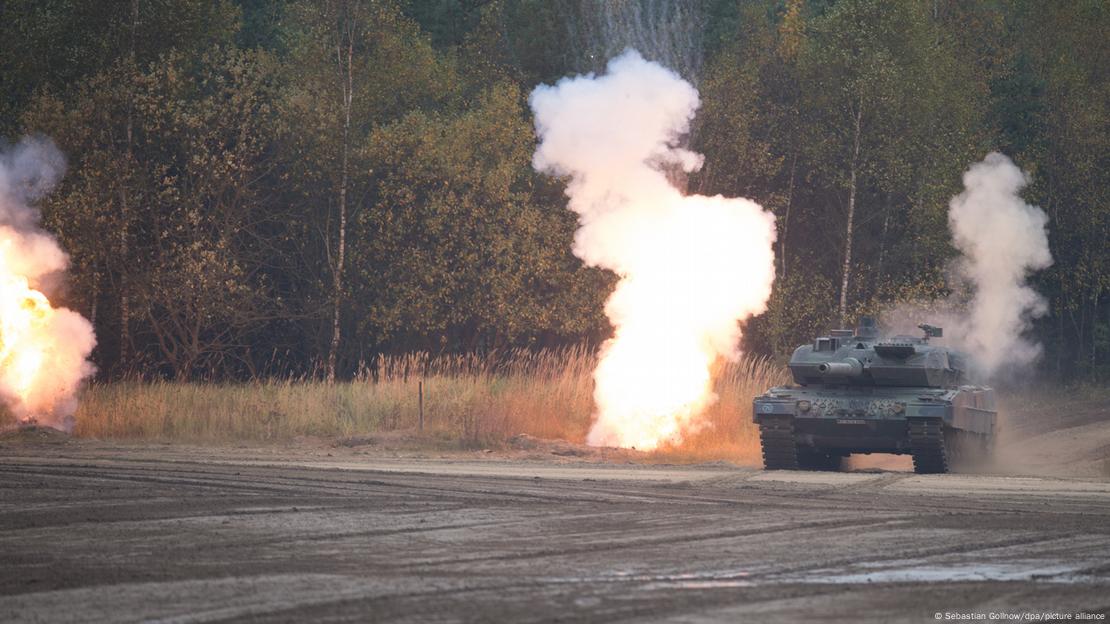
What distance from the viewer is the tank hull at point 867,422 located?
888 inches

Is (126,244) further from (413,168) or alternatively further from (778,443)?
(778,443)

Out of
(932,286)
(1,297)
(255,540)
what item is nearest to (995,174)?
(932,286)

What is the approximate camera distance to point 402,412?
29281 mm

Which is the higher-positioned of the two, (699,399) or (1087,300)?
(1087,300)

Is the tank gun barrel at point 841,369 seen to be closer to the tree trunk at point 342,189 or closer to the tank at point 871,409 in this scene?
the tank at point 871,409

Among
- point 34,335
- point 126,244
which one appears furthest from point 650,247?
point 126,244

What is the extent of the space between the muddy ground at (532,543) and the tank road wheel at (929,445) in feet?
1.51

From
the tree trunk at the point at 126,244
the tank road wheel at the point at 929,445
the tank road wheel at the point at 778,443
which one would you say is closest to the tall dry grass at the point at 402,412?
the tank road wheel at the point at 778,443

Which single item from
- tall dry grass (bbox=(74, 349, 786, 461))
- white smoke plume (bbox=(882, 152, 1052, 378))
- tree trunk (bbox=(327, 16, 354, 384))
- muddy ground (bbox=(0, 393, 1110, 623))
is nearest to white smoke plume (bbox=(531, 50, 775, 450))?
tall dry grass (bbox=(74, 349, 786, 461))

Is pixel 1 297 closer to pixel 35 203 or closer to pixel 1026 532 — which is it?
pixel 35 203

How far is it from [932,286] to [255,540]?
30206 millimetres

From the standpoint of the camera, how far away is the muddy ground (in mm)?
10570

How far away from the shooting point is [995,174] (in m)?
45.6

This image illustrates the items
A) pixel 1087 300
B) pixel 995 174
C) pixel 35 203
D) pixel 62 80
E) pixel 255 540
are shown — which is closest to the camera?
pixel 255 540
